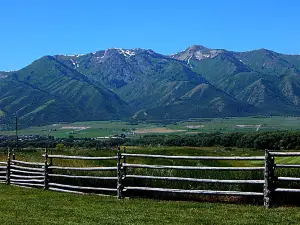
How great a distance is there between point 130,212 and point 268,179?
14.2ft

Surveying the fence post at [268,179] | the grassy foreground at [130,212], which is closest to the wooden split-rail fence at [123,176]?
the fence post at [268,179]

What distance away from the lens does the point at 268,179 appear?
1438 centimetres

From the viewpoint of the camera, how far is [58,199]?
16781 mm

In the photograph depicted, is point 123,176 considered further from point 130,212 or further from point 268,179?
point 268,179

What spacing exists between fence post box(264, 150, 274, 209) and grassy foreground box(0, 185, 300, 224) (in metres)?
0.35

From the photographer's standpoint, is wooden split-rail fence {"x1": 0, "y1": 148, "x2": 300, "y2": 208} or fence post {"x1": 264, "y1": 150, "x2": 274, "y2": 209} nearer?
fence post {"x1": 264, "y1": 150, "x2": 274, "y2": 209}

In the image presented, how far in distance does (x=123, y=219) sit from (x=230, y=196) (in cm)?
462

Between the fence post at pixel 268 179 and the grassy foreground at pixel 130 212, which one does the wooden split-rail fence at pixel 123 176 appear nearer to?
the fence post at pixel 268 179

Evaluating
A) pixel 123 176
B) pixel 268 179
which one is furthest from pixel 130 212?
pixel 268 179

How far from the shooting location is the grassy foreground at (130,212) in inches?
490

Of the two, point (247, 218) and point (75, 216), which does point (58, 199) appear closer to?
point (75, 216)

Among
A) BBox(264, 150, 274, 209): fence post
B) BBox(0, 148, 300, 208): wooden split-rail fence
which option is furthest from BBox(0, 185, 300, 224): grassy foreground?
BBox(0, 148, 300, 208): wooden split-rail fence

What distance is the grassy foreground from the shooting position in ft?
40.8

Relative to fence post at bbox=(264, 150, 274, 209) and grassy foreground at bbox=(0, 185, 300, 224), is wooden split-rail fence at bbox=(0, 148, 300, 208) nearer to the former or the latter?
fence post at bbox=(264, 150, 274, 209)
